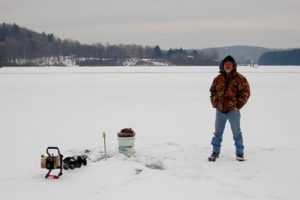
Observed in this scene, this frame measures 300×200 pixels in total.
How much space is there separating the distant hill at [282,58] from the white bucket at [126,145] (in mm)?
170575

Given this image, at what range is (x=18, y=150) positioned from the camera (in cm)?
882

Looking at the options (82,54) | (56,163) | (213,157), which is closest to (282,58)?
(82,54)

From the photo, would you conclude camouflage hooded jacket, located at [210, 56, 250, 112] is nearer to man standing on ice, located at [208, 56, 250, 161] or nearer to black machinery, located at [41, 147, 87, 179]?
man standing on ice, located at [208, 56, 250, 161]

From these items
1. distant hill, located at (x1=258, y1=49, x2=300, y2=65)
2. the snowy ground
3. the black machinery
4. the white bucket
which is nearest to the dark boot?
the snowy ground

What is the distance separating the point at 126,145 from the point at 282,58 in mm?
175824

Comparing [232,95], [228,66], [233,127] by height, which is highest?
[228,66]

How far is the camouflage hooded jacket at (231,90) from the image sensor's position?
7473 mm

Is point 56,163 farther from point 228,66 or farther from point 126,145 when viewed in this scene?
point 228,66

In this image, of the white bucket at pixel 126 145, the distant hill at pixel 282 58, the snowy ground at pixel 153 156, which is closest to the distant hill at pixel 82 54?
the distant hill at pixel 282 58

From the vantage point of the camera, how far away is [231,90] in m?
7.52

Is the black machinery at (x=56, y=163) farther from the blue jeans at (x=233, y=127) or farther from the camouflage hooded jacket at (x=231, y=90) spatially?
the camouflage hooded jacket at (x=231, y=90)

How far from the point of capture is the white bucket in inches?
304

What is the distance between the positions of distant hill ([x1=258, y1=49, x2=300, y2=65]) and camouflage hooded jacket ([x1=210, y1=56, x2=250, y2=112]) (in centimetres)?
17010

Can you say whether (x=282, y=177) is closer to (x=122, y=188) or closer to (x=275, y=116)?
(x=122, y=188)
